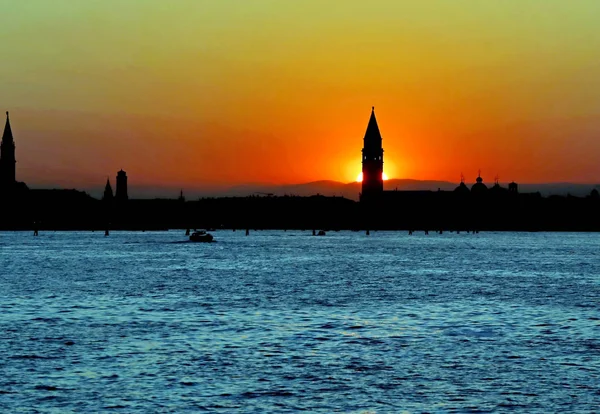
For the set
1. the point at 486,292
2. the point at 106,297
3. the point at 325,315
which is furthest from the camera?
the point at 486,292

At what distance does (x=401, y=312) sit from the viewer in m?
43.8

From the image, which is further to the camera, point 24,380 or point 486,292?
point 486,292

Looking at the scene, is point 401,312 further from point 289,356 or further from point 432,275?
point 432,275

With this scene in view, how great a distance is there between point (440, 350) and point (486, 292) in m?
28.4

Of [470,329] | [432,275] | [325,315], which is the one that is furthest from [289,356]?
[432,275]

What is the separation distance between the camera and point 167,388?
24.0 metres

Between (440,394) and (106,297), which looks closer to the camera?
(440,394)

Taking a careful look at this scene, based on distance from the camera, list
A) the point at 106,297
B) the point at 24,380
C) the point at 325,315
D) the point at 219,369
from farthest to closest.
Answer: the point at 106,297 → the point at 325,315 → the point at 219,369 → the point at 24,380

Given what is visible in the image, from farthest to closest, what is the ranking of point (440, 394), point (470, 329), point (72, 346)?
1. point (470, 329)
2. point (72, 346)
3. point (440, 394)

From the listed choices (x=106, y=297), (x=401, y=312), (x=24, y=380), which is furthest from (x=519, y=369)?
(x=106, y=297)

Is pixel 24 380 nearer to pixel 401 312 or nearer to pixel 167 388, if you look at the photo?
pixel 167 388

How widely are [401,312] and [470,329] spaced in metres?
7.20

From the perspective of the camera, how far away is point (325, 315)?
4222 centimetres

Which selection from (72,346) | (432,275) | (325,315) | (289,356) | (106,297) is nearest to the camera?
(289,356)
